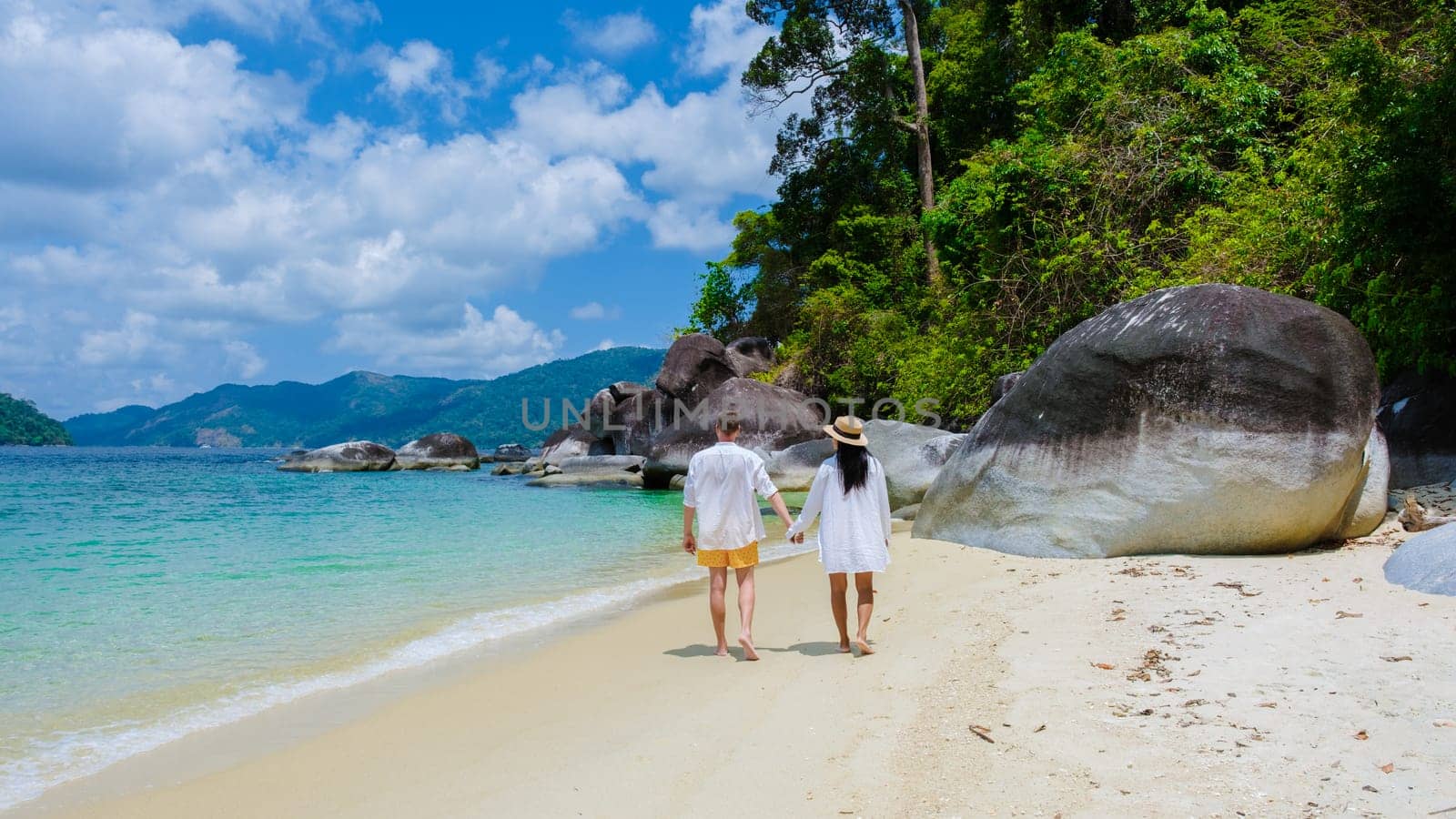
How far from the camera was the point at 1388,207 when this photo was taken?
25.0 ft

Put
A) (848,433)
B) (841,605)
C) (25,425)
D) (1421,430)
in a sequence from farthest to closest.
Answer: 1. (25,425)
2. (1421,430)
3. (848,433)
4. (841,605)

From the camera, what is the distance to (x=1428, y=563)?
5121 millimetres

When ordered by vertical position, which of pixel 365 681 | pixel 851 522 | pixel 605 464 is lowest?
pixel 365 681

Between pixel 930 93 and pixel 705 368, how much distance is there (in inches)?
406

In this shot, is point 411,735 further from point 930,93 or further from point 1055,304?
point 930,93

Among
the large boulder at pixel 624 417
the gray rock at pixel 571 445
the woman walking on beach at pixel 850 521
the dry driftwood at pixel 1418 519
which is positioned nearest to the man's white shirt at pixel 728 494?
the woman walking on beach at pixel 850 521

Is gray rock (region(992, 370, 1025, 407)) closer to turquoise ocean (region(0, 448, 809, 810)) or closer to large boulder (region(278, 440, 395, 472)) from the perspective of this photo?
turquoise ocean (region(0, 448, 809, 810))

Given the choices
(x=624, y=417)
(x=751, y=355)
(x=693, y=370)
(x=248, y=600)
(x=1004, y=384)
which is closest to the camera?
(x=248, y=600)

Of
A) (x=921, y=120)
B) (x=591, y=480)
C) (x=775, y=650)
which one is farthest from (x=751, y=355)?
(x=775, y=650)

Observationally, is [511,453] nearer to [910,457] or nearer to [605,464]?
[605,464]

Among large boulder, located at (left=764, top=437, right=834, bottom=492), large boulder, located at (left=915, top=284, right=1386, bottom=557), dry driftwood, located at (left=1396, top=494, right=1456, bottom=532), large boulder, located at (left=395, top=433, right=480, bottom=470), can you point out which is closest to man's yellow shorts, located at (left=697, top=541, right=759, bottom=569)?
large boulder, located at (left=915, top=284, right=1386, bottom=557)

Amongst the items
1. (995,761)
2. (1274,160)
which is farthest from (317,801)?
(1274,160)

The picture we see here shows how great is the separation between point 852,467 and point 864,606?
86cm

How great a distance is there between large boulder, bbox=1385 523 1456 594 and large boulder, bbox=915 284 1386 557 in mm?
1051
